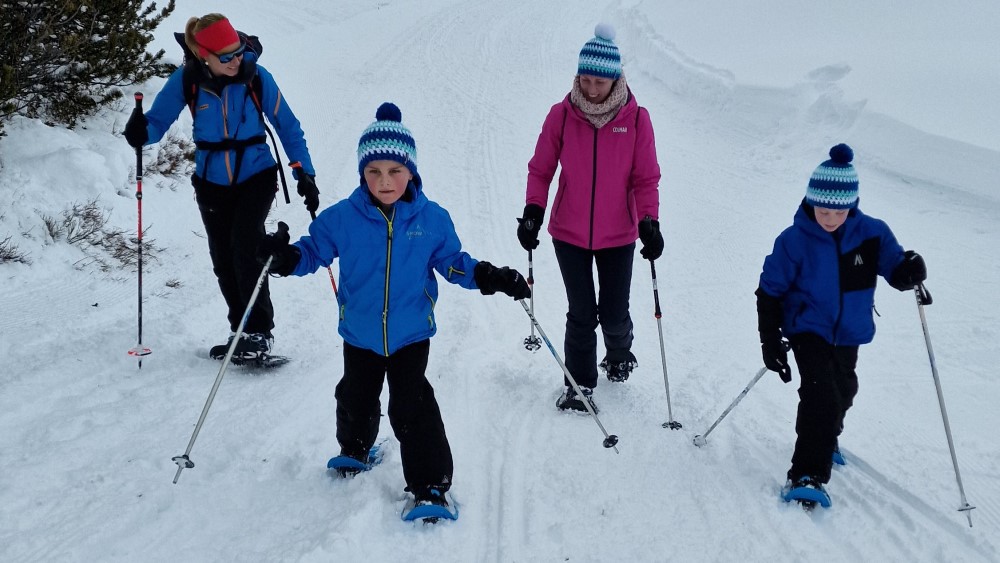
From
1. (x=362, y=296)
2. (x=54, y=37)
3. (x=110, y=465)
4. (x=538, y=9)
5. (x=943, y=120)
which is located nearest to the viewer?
(x=362, y=296)

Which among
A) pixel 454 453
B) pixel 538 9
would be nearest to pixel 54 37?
pixel 454 453

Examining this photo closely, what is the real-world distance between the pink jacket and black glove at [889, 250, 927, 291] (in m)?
1.38

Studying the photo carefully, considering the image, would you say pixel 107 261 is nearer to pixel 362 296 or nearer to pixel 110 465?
pixel 110 465

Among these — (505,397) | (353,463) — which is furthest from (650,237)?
(353,463)

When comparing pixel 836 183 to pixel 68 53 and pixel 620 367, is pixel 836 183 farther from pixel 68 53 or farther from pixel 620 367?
pixel 68 53

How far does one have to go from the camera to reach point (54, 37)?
6.54 m

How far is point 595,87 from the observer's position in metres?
4.14

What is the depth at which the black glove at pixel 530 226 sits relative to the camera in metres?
4.44

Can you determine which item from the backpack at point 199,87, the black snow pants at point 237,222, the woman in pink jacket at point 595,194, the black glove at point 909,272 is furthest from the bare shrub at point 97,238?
the black glove at point 909,272

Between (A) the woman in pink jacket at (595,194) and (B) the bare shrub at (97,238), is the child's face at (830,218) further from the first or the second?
(B) the bare shrub at (97,238)

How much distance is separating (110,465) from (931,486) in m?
4.44

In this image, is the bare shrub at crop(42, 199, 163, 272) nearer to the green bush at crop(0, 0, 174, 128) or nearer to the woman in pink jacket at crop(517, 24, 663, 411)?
→ the green bush at crop(0, 0, 174, 128)

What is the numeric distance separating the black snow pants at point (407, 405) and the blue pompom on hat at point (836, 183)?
2.17m

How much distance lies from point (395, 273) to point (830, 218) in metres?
2.26
